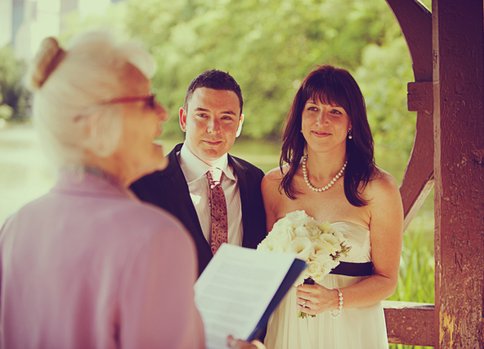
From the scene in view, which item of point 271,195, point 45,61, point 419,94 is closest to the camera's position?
point 45,61

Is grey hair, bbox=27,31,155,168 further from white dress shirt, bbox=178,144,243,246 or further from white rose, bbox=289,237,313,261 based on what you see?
white dress shirt, bbox=178,144,243,246

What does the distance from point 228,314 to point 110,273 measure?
1.50 ft

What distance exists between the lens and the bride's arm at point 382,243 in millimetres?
2771

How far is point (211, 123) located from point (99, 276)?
1.58 metres

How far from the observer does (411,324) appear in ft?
11.5

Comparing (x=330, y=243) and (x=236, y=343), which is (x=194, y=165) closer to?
(x=330, y=243)

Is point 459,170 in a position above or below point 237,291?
above

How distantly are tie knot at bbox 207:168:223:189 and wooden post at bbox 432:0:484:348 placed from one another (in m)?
1.01

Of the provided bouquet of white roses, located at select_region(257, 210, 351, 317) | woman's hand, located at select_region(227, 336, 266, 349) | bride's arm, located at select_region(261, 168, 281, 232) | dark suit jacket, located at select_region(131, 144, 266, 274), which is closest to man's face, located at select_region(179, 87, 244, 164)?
dark suit jacket, located at select_region(131, 144, 266, 274)

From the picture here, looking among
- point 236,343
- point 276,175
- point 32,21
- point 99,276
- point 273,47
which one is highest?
point 32,21

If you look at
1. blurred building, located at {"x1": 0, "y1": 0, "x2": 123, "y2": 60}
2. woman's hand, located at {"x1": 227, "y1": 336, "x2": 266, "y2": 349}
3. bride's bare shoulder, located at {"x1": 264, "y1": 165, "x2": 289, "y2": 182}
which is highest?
blurred building, located at {"x1": 0, "y1": 0, "x2": 123, "y2": 60}

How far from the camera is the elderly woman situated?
1.33m

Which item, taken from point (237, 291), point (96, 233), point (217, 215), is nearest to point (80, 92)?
point (96, 233)

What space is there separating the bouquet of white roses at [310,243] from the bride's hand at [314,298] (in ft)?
0.24
